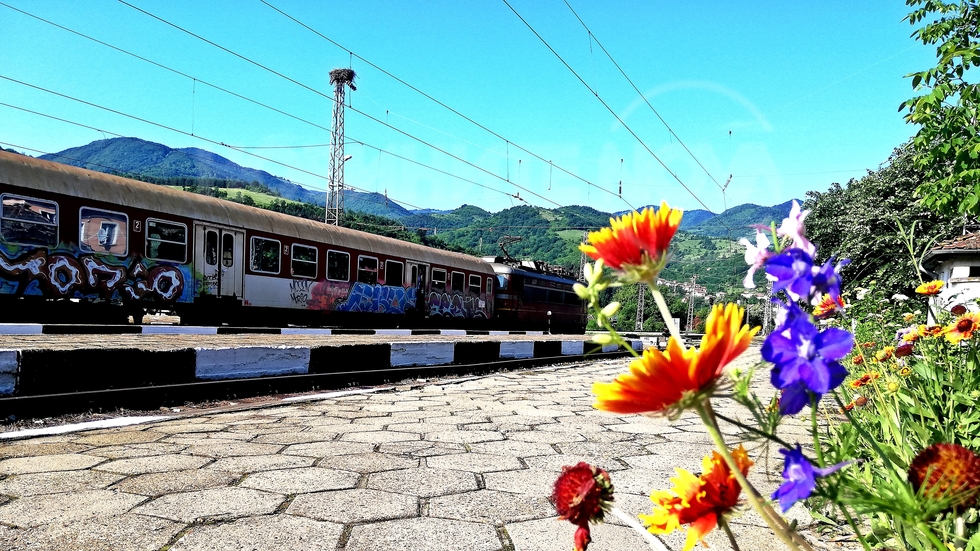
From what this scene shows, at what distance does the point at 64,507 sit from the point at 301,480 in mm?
648

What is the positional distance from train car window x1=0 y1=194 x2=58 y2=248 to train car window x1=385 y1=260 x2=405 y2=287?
26.0 feet

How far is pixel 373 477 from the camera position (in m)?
2.10

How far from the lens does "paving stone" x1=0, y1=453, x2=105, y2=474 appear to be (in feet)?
6.64

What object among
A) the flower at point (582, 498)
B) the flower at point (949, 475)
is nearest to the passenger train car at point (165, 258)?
the flower at point (582, 498)

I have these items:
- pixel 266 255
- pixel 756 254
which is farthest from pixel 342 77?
pixel 756 254

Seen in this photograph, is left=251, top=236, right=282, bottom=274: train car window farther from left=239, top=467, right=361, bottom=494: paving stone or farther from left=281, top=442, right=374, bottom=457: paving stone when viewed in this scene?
left=239, top=467, right=361, bottom=494: paving stone

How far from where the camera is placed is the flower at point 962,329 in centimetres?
174

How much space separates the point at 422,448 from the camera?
264cm

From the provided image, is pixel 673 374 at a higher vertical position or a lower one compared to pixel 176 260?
lower

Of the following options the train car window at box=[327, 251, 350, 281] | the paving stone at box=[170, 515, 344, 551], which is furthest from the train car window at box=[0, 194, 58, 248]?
the paving stone at box=[170, 515, 344, 551]

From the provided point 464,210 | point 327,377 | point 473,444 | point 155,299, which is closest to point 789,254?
point 473,444

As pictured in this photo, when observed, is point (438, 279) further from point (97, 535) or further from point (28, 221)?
point (97, 535)

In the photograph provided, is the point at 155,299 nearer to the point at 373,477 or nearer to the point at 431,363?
the point at 431,363

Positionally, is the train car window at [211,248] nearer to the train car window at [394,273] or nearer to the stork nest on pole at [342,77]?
the train car window at [394,273]
